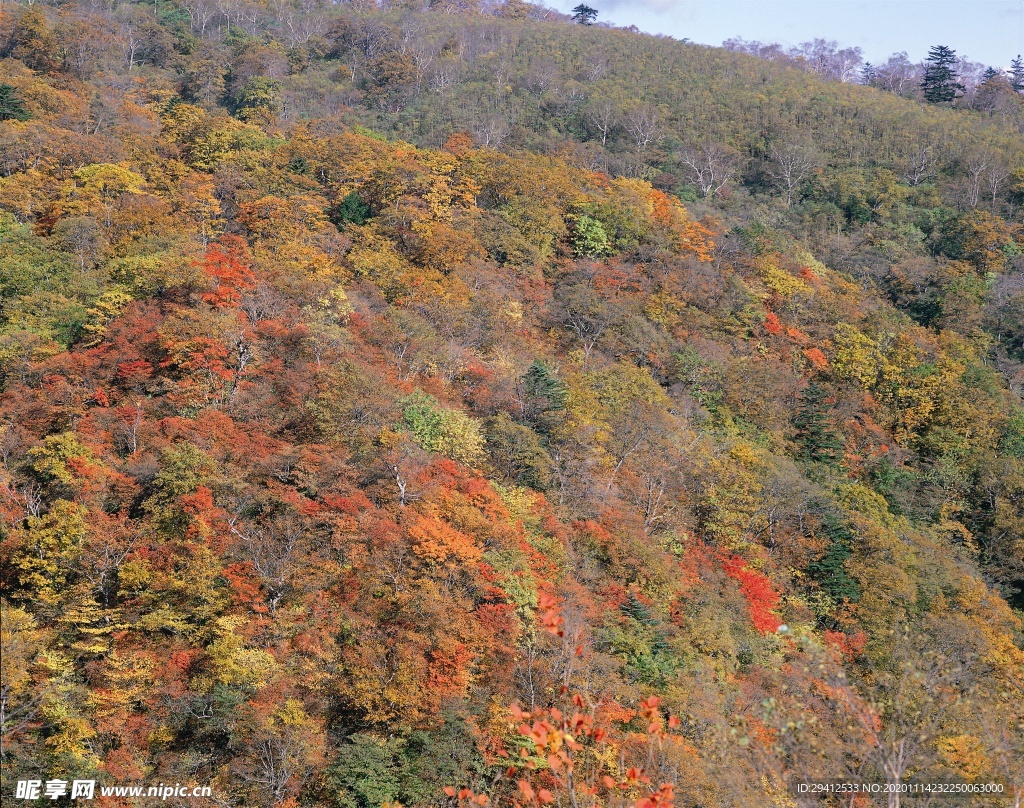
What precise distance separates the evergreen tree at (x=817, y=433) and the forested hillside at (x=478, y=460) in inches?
7.2

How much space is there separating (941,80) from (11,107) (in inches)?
3257

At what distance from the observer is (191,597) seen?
19250 mm

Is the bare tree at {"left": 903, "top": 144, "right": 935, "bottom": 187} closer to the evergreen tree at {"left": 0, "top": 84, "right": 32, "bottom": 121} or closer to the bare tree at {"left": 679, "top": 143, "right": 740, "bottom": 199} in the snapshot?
the bare tree at {"left": 679, "top": 143, "right": 740, "bottom": 199}

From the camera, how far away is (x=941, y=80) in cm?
7469

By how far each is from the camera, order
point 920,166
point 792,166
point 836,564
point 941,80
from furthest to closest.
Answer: point 941,80 → point 920,166 → point 792,166 → point 836,564

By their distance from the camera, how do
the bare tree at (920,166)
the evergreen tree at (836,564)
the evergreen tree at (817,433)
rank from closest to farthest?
1. the evergreen tree at (836,564)
2. the evergreen tree at (817,433)
3. the bare tree at (920,166)

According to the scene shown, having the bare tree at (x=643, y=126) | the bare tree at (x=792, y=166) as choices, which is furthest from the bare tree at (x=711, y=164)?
the bare tree at (x=792, y=166)

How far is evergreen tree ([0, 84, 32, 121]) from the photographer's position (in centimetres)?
3944

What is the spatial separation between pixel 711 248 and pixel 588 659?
1174 inches

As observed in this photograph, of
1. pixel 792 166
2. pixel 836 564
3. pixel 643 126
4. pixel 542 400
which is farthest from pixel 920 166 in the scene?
pixel 542 400

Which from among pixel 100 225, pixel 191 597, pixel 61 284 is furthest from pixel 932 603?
pixel 100 225

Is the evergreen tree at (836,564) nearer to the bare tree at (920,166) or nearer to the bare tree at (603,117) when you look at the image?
the bare tree at (603,117)

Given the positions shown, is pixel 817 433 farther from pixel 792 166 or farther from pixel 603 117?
pixel 603 117

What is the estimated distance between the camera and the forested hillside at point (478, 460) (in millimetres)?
16750
